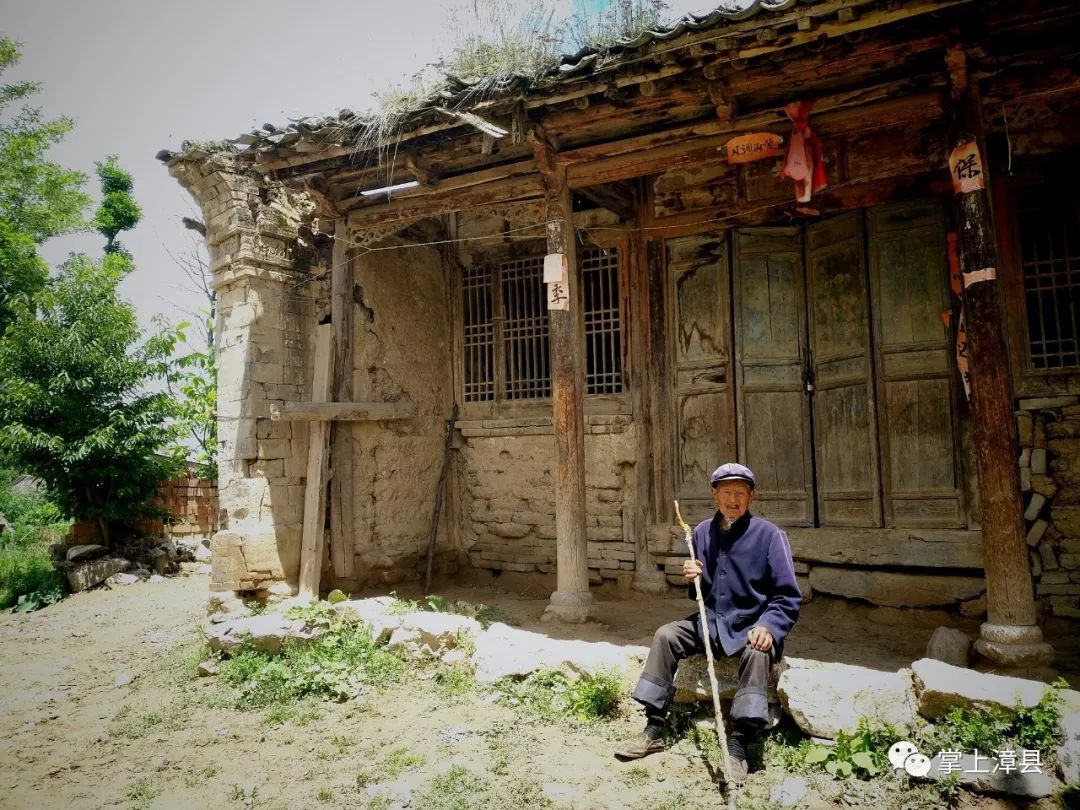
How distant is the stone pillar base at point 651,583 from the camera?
7.15 metres

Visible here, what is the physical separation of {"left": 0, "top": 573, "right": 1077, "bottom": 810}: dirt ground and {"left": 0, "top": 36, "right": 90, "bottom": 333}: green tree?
1391 cm

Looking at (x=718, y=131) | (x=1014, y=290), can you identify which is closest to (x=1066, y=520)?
(x=1014, y=290)

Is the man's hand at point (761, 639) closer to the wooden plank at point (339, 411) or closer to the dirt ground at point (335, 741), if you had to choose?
the dirt ground at point (335, 741)

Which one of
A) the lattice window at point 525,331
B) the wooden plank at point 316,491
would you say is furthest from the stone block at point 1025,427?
the wooden plank at point 316,491

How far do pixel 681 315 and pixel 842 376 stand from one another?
5.52ft

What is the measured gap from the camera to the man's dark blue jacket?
405cm

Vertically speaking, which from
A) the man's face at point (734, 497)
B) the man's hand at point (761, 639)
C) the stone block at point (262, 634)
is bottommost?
the stone block at point (262, 634)

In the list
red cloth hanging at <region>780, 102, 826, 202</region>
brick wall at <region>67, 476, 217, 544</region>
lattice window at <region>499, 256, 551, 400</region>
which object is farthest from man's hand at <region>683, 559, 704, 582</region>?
brick wall at <region>67, 476, 217, 544</region>

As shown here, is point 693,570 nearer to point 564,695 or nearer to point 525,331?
point 564,695

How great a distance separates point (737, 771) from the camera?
374 cm

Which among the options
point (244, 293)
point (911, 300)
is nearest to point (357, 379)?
point (244, 293)

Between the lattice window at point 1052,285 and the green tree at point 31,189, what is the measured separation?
19.7 metres

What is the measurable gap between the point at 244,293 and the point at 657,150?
14.9 feet

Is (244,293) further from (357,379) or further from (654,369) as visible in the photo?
(654,369)
